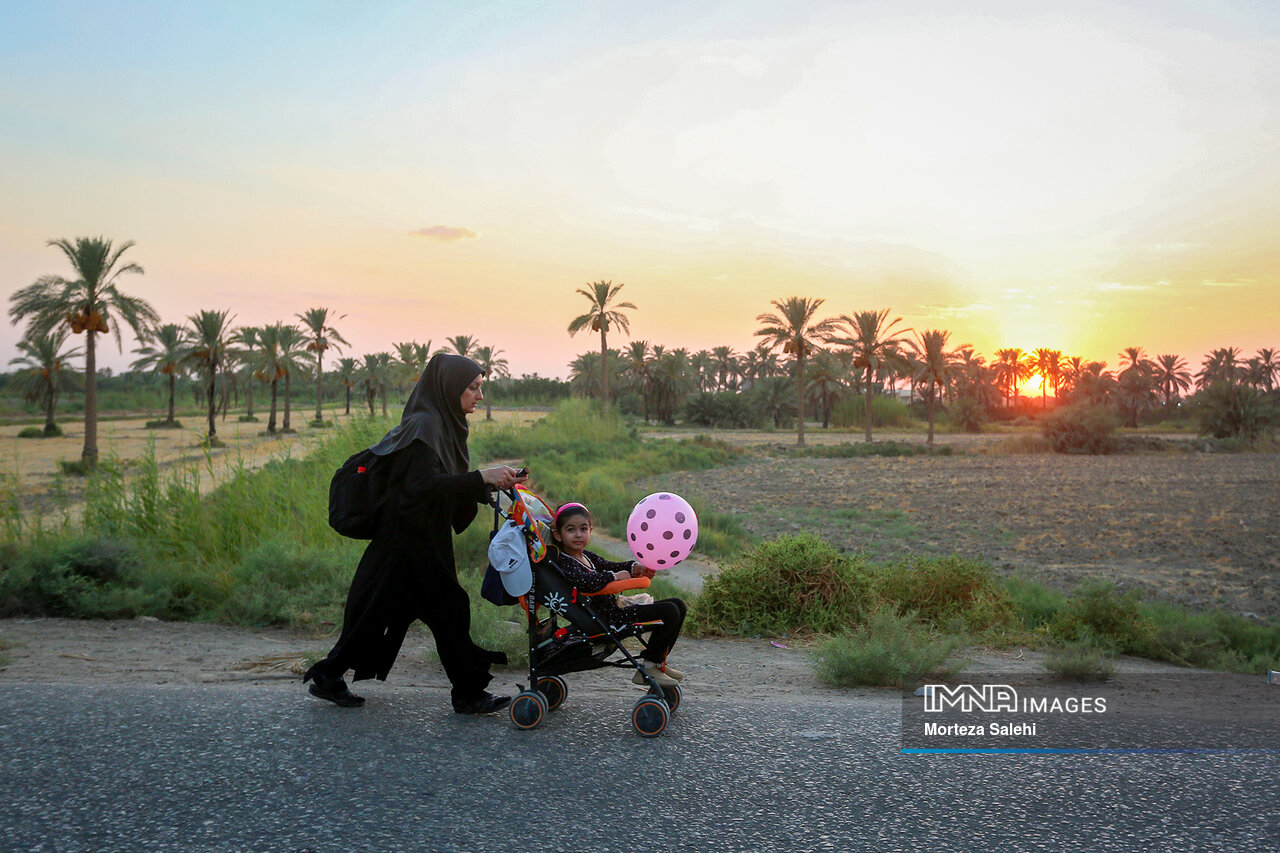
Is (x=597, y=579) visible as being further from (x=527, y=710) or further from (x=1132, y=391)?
(x=1132, y=391)

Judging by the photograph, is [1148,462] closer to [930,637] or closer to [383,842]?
[930,637]

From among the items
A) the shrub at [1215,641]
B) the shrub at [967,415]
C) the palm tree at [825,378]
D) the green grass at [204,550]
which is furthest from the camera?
the shrub at [967,415]

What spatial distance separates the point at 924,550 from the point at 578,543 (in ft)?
48.3

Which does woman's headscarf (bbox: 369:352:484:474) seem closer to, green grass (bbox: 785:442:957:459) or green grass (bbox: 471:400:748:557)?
green grass (bbox: 471:400:748:557)

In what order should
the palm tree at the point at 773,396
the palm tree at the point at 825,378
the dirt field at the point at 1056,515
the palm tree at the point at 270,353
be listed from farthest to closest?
the palm tree at the point at 773,396 < the palm tree at the point at 825,378 < the palm tree at the point at 270,353 < the dirt field at the point at 1056,515

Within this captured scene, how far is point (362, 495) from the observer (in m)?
4.61

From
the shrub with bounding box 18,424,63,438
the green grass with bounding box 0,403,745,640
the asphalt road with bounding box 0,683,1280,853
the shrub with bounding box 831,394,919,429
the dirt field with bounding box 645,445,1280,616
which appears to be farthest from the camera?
the shrub with bounding box 831,394,919,429

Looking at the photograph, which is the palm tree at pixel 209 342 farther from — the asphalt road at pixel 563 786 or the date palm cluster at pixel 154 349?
the asphalt road at pixel 563 786

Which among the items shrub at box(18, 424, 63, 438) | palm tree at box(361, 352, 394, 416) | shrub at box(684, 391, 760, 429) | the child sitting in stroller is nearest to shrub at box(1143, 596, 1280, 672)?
the child sitting in stroller

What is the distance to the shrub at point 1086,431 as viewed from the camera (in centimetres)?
5250

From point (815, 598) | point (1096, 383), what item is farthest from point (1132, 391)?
point (815, 598)

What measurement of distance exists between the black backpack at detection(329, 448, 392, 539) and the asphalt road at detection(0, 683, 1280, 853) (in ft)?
3.33

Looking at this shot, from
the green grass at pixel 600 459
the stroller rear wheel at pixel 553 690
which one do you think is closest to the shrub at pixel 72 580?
the stroller rear wheel at pixel 553 690

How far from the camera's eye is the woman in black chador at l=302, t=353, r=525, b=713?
14.8 ft
